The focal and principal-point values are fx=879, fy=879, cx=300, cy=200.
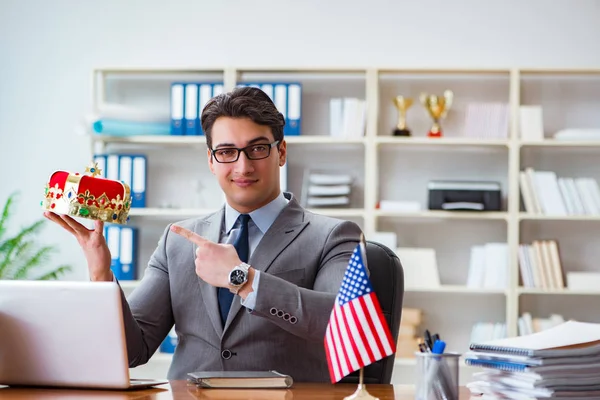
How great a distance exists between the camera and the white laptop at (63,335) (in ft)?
5.56

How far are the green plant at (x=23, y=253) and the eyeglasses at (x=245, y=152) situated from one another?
276 cm

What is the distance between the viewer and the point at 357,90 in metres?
4.97

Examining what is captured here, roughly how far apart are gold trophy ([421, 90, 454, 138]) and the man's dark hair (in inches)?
103

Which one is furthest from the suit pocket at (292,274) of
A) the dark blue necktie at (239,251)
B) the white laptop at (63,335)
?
A: the white laptop at (63,335)

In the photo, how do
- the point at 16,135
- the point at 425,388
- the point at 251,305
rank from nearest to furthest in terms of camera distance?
the point at 425,388
the point at 251,305
the point at 16,135

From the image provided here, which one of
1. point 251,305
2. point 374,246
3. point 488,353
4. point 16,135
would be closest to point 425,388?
point 488,353

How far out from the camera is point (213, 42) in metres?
5.00

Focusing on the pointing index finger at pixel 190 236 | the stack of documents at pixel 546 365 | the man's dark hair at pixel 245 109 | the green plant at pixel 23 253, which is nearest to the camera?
the stack of documents at pixel 546 365

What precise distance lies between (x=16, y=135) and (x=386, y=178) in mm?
2156

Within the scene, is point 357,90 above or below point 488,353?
above

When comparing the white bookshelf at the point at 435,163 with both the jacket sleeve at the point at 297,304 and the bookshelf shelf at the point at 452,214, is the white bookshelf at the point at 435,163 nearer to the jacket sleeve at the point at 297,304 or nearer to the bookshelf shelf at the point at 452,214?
the bookshelf shelf at the point at 452,214

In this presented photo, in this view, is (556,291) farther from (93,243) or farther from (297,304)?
(93,243)

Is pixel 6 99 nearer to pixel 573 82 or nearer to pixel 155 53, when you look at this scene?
pixel 155 53

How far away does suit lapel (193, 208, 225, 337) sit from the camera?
212 cm
